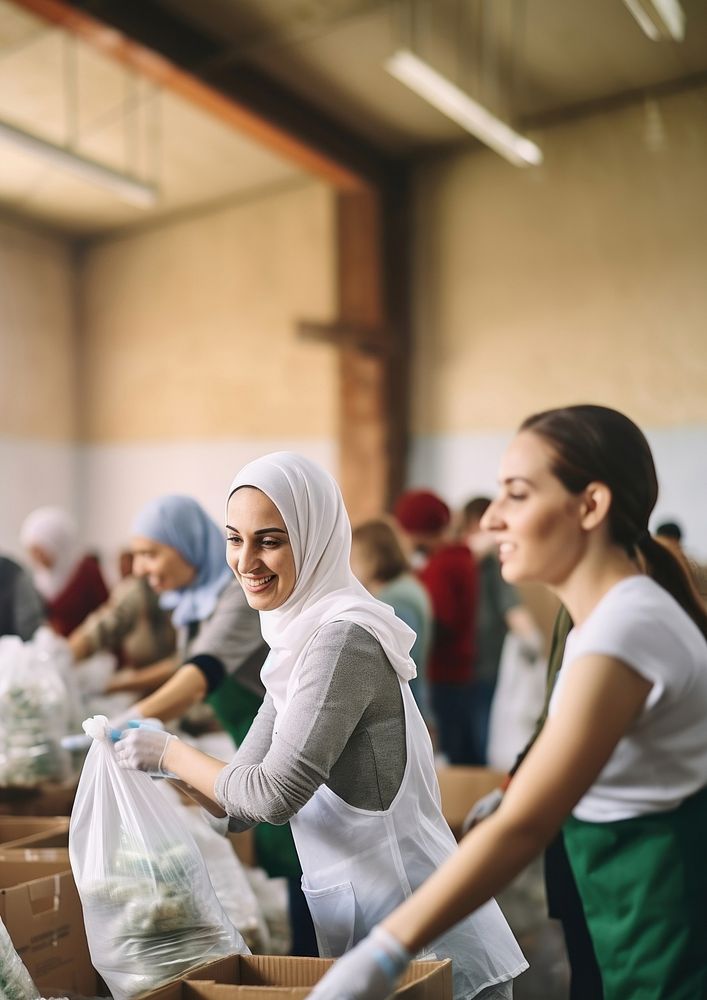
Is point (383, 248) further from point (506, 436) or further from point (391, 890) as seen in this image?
point (391, 890)

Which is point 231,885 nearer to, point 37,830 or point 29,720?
point 37,830

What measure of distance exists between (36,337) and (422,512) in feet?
17.1

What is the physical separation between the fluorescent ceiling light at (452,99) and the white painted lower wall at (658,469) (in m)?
1.67

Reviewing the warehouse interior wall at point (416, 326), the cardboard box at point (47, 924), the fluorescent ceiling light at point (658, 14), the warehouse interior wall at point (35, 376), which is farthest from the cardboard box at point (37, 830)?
the warehouse interior wall at point (35, 376)

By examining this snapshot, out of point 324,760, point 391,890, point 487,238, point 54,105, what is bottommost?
point 391,890

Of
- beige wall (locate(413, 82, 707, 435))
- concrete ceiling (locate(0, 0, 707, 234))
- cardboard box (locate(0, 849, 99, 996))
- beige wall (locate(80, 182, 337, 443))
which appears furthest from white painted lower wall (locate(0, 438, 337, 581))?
cardboard box (locate(0, 849, 99, 996))

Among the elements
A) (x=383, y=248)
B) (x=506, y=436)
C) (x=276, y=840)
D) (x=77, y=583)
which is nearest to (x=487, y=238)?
(x=383, y=248)

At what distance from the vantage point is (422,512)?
13.4 ft

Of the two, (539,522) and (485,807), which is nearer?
(539,522)

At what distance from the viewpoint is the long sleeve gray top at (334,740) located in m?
1.29

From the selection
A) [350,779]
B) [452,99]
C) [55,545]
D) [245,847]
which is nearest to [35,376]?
[55,545]

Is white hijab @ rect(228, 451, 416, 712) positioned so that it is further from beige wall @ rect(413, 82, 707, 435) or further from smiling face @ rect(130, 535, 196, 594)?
beige wall @ rect(413, 82, 707, 435)

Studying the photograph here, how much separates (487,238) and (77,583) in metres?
3.82

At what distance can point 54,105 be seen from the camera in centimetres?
593
